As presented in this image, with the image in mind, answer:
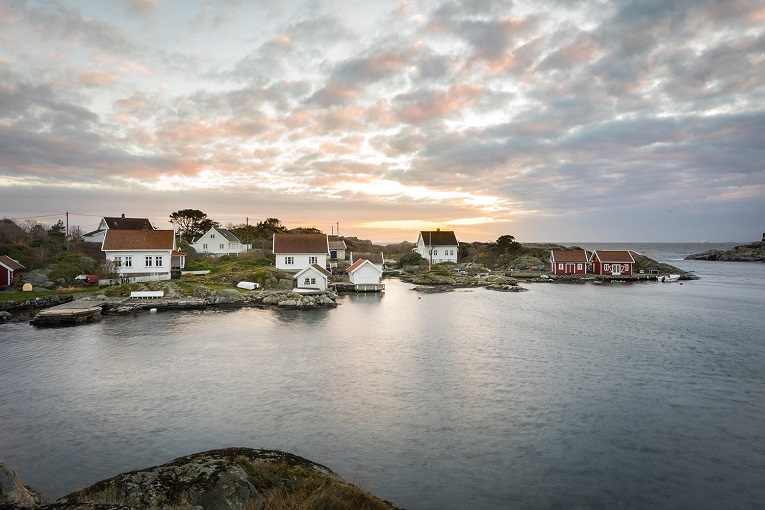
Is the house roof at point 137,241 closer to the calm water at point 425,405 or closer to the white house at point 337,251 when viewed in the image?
the calm water at point 425,405

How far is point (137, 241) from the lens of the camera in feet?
170

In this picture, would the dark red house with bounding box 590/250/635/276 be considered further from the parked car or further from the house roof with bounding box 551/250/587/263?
the parked car

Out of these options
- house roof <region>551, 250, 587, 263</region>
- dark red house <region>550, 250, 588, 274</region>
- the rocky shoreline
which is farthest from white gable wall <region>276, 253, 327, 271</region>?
the rocky shoreline

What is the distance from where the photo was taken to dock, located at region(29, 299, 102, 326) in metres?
35.2

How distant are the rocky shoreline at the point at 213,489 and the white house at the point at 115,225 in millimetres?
75892

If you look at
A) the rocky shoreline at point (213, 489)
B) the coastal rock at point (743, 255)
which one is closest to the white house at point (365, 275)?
the rocky shoreline at point (213, 489)

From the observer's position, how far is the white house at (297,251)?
6131 centimetres

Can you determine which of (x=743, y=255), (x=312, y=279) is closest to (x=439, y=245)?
(x=312, y=279)

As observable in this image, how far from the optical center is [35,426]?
53.3 feet

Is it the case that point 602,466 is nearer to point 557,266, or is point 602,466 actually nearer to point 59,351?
point 59,351

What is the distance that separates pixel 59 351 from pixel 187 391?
13.3m

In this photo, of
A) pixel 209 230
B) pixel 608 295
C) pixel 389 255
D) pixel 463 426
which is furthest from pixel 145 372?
pixel 389 255

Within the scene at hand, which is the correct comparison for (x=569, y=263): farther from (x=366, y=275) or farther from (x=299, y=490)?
(x=299, y=490)

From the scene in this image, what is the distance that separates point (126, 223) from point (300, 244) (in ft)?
121
